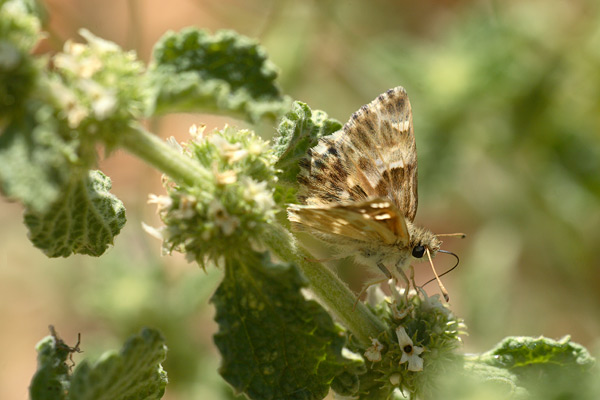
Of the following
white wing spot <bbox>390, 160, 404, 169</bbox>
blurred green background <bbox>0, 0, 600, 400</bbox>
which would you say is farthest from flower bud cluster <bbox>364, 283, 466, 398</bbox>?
blurred green background <bbox>0, 0, 600, 400</bbox>

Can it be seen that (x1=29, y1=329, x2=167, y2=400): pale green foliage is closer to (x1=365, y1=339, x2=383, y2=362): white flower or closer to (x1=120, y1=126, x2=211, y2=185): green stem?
(x1=120, y1=126, x2=211, y2=185): green stem

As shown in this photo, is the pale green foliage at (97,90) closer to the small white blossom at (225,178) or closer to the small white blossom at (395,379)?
the small white blossom at (225,178)

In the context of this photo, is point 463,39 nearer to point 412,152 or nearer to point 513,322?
point 513,322

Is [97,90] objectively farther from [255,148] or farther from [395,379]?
[395,379]

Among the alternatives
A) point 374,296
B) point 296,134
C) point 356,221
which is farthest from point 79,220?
point 374,296

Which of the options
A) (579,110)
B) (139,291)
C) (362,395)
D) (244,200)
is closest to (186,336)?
(139,291)

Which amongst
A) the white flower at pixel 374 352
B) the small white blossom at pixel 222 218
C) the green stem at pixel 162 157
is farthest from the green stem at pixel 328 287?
the green stem at pixel 162 157
